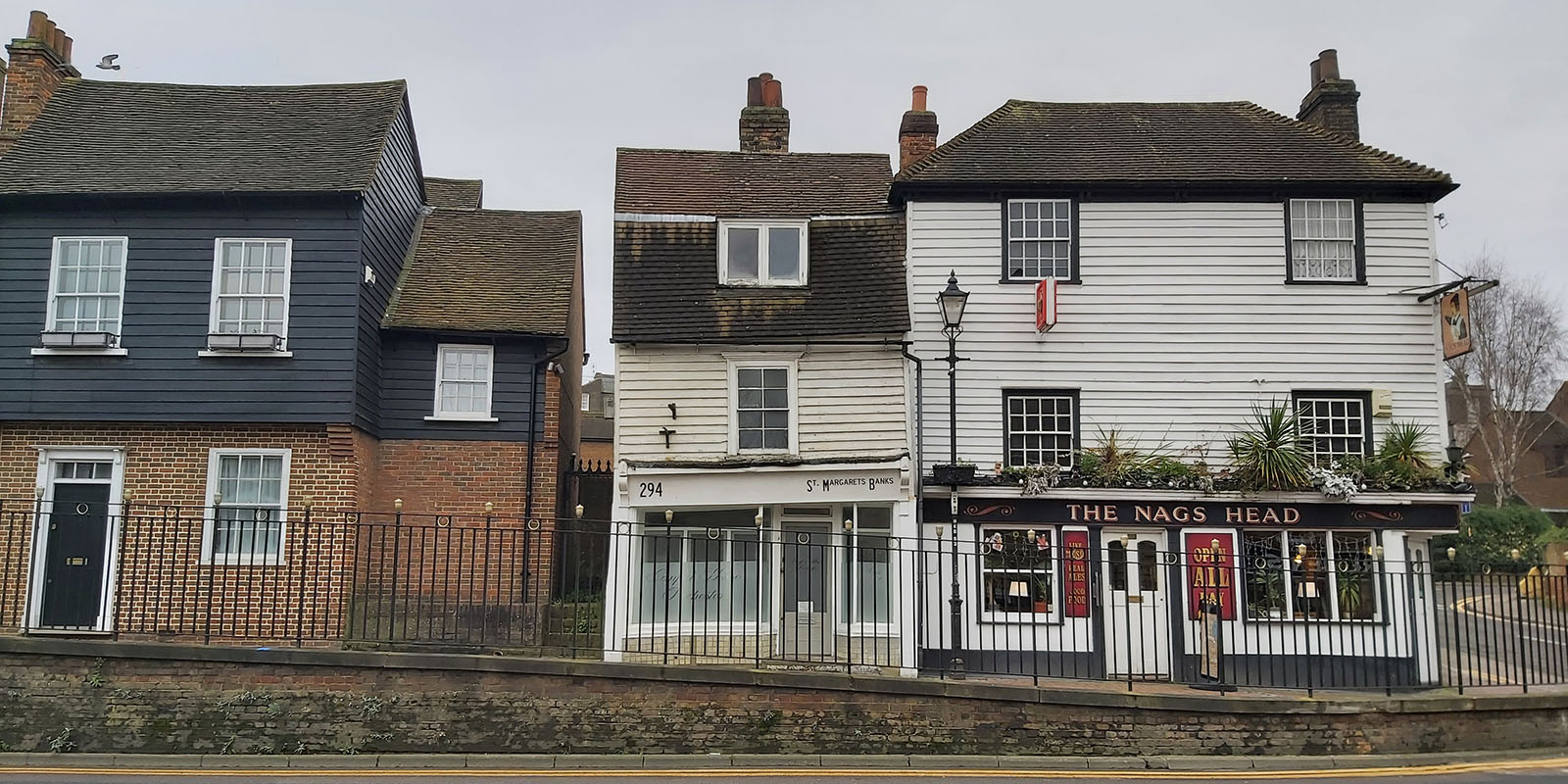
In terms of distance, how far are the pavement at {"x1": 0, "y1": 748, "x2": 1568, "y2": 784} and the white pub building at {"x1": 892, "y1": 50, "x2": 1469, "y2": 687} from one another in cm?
414

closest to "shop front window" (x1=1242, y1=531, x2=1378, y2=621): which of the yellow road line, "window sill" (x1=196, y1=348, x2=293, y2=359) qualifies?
the yellow road line

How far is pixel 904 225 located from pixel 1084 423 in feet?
14.2

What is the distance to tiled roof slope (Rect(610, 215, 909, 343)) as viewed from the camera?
15.4 m

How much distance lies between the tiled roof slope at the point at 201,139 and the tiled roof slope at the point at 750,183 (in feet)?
→ 14.3

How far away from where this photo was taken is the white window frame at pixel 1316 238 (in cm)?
1562

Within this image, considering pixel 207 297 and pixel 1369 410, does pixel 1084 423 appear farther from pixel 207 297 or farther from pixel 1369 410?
pixel 207 297

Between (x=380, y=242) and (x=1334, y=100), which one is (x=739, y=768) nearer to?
(x=380, y=242)

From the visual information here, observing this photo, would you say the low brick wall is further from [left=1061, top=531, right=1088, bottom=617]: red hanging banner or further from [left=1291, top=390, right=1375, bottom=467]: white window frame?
[left=1291, top=390, right=1375, bottom=467]: white window frame

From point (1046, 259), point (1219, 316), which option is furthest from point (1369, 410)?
point (1046, 259)

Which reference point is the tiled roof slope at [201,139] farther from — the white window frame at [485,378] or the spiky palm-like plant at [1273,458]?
the spiky palm-like plant at [1273,458]

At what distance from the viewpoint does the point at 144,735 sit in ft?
32.5

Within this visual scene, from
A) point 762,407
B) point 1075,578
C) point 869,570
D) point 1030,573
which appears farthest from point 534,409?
point 1075,578

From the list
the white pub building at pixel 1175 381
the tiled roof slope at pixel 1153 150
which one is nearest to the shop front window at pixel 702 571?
the white pub building at pixel 1175 381

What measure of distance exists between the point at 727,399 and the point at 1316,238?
970 centimetres
